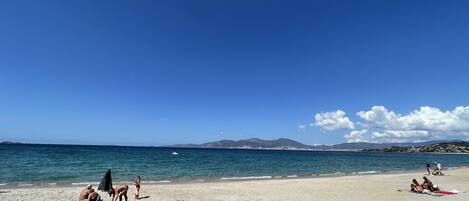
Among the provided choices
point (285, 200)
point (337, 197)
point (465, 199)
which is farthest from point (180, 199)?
point (465, 199)

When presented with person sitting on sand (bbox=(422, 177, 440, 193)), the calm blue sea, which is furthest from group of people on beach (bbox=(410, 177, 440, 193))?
the calm blue sea

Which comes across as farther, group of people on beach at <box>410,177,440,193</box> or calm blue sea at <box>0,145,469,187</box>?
calm blue sea at <box>0,145,469,187</box>

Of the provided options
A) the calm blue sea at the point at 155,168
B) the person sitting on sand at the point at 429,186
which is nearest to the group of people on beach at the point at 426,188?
the person sitting on sand at the point at 429,186

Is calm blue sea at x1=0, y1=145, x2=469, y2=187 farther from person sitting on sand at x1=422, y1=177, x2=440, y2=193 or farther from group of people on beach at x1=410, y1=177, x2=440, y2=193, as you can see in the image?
person sitting on sand at x1=422, y1=177, x2=440, y2=193

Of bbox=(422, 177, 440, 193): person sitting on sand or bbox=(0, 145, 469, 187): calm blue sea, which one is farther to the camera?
bbox=(0, 145, 469, 187): calm blue sea

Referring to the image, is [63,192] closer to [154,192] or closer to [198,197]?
[154,192]

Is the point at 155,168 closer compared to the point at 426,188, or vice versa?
the point at 426,188

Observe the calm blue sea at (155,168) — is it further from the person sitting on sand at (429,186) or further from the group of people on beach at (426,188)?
the person sitting on sand at (429,186)

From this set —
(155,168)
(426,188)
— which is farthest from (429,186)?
(155,168)

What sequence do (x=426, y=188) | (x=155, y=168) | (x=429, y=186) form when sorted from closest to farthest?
1. (x=429, y=186)
2. (x=426, y=188)
3. (x=155, y=168)

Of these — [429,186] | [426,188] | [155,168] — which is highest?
[429,186]

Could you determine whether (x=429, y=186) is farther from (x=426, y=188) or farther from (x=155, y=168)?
(x=155, y=168)

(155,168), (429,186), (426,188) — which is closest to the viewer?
(429,186)

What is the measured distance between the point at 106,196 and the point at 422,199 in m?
16.4
